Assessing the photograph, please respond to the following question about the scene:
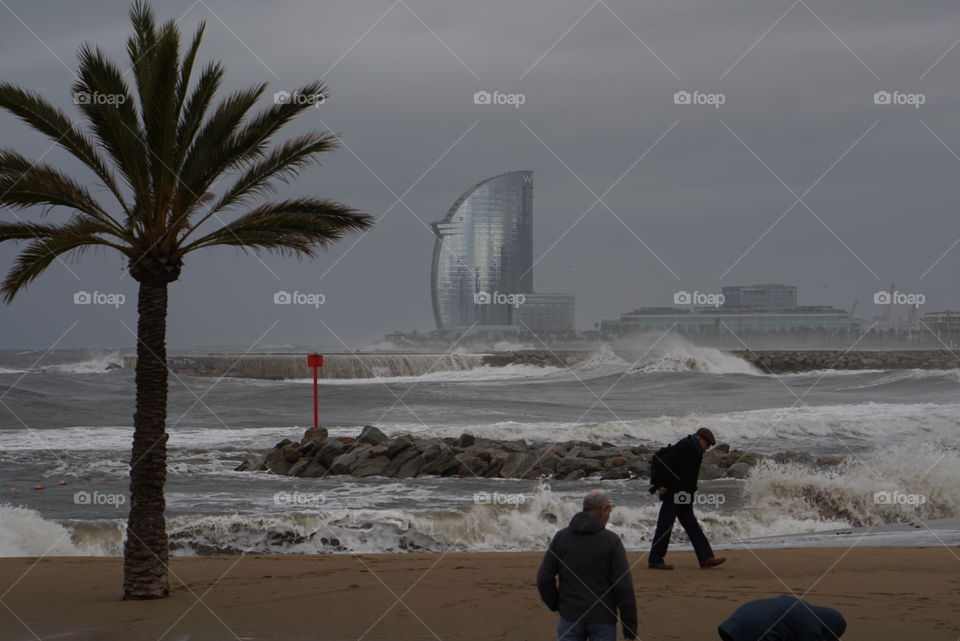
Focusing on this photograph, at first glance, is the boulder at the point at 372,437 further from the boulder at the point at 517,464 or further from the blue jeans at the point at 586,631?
the blue jeans at the point at 586,631

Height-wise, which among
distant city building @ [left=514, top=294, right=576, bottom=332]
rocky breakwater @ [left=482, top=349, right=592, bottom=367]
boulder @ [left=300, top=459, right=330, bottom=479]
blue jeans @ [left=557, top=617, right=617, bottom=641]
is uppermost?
distant city building @ [left=514, top=294, right=576, bottom=332]

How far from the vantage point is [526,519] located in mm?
15086

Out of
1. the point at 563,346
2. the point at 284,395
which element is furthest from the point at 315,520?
the point at 563,346

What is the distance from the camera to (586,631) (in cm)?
536

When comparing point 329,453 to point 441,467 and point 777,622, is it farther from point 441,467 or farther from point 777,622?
point 777,622

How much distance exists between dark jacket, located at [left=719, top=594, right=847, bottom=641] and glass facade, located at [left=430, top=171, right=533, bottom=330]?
90.8m

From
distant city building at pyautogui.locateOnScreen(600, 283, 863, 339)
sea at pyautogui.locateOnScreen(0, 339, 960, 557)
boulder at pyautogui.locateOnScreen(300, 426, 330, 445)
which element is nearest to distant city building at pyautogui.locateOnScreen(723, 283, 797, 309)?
distant city building at pyautogui.locateOnScreen(600, 283, 863, 339)

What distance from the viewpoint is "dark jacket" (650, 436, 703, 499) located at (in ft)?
31.8

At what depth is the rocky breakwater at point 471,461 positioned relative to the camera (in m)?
20.6

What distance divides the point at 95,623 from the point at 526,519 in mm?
7870

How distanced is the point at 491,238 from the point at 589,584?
9346cm
